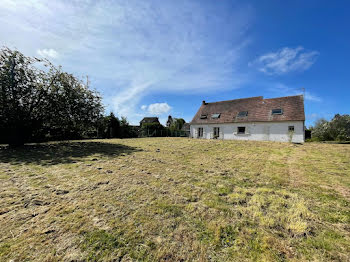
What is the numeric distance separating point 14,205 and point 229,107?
1942 centimetres

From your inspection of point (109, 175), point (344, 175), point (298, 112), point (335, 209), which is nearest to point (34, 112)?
point (109, 175)

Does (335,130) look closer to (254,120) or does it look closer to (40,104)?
(254,120)

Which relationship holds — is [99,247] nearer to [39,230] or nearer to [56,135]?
[39,230]

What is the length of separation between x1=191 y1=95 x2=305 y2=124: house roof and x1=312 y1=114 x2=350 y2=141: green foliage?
8055 mm

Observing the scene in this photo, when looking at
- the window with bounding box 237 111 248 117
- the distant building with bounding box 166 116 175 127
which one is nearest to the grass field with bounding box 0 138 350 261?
the window with bounding box 237 111 248 117

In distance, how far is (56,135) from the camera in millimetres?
11820

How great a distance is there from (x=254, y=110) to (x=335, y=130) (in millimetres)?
10891

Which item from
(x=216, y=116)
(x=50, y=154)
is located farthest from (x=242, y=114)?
(x=50, y=154)

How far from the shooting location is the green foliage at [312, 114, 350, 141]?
1631 centimetres

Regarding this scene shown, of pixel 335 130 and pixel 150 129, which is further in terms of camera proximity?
pixel 150 129

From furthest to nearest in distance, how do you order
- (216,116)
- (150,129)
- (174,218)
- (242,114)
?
(150,129)
(216,116)
(242,114)
(174,218)

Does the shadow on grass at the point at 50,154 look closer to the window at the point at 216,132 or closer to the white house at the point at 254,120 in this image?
the window at the point at 216,132

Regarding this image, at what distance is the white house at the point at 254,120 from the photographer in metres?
13.3

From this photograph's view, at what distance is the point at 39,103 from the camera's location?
907cm
